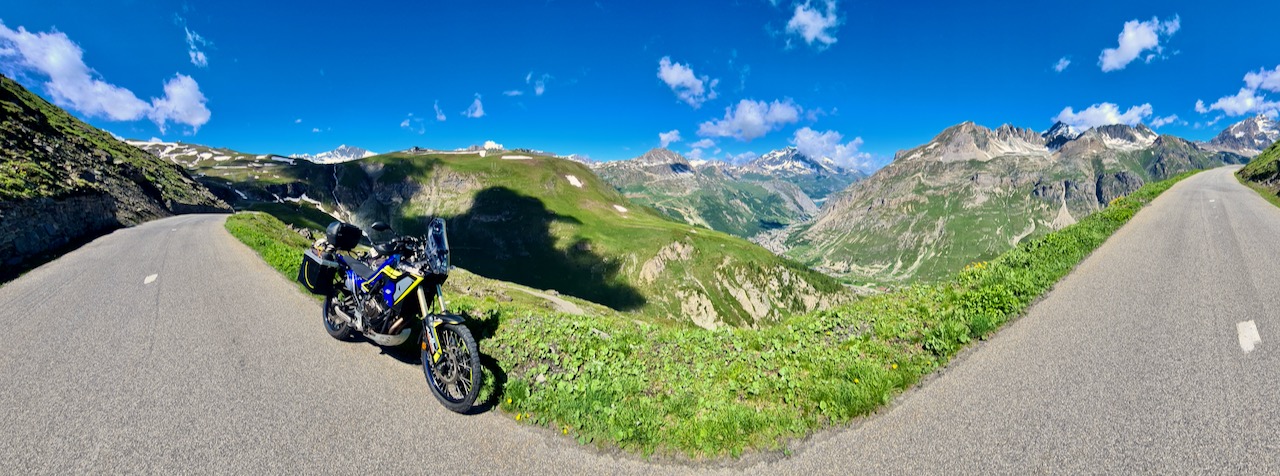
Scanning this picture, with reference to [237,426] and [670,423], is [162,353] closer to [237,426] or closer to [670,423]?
[237,426]

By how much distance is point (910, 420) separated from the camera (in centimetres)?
584

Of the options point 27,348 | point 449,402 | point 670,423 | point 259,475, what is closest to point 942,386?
point 670,423

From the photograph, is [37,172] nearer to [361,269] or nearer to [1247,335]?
[361,269]

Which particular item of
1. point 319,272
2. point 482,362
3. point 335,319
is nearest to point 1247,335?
point 482,362

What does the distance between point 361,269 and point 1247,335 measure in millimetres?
17273

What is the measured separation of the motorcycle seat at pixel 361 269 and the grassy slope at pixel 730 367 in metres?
2.43

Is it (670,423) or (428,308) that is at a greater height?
(428,308)

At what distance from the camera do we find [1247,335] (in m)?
7.54

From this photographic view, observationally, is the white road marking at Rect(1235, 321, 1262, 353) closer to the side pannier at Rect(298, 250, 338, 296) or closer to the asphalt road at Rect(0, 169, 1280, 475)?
the asphalt road at Rect(0, 169, 1280, 475)

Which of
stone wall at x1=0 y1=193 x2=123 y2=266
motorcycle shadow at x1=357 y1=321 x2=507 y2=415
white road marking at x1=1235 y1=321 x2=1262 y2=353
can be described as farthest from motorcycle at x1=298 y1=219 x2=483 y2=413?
stone wall at x1=0 y1=193 x2=123 y2=266

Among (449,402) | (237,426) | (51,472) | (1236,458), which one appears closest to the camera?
(1236,458)

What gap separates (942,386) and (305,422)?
10099mm

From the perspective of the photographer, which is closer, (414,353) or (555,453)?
(555,453)

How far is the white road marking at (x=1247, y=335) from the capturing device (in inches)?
281
